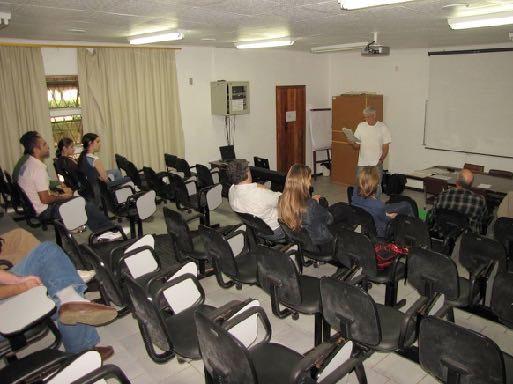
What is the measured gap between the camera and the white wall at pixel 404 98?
7469mm

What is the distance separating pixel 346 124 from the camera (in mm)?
8172

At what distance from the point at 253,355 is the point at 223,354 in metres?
0.37

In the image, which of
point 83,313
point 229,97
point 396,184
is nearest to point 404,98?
point 396,184

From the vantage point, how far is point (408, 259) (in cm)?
283

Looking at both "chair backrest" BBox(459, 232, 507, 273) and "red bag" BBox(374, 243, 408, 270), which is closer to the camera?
"chair backrest" BBox(459, 232, 507, 273)

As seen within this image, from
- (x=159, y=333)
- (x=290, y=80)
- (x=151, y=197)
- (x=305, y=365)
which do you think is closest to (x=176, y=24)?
(x=151, y=197)

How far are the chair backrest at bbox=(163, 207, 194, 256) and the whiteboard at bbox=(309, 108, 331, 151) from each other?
5.71 m

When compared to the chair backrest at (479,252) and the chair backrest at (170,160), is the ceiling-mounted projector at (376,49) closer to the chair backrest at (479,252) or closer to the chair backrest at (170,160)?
the chair backrest at (479,252)

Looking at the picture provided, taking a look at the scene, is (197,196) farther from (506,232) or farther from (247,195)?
(506,232)

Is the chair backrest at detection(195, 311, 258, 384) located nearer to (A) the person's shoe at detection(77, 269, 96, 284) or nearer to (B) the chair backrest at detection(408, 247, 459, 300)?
(A) the person's shoe at detection(77, 269, 96, 284)

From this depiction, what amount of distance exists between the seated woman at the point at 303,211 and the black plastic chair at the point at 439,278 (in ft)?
2.86

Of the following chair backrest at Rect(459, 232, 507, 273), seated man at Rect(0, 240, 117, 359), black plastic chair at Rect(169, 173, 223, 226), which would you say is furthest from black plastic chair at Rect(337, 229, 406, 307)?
black plastic chair at Rect(169, 173, 223, 226)

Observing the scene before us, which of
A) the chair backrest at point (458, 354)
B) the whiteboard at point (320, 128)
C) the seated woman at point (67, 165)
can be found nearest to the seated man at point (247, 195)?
the chair backrest at point (458, 354)

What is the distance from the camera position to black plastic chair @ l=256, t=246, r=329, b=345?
263 centimetres
